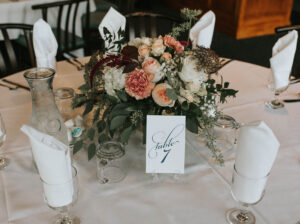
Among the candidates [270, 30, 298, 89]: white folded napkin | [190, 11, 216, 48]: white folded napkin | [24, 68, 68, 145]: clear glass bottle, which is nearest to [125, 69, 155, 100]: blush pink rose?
[24, 68, 68, 145]: clear glass bottle

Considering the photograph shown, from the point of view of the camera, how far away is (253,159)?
2.63 feet

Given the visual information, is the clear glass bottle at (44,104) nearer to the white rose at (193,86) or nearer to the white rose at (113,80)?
the white rose at (113,80)

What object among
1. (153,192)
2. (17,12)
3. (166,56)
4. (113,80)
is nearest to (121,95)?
(113,80)

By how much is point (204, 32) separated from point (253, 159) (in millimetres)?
792

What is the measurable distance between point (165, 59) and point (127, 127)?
0.24m

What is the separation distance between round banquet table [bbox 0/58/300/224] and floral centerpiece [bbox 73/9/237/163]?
0.10 meters

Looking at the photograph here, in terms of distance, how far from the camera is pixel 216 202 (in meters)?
0.96

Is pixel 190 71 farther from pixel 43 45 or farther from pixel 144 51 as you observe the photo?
pixel 43 45

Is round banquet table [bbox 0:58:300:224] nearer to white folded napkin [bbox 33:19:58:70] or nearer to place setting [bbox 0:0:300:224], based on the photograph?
place setting [bbox 0:0:300:224]

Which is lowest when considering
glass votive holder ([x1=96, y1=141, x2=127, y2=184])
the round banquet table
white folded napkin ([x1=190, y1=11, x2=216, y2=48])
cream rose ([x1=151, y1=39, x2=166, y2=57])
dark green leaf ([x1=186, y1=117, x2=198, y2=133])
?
the round banquet table

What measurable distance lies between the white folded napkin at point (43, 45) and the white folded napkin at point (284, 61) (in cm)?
91

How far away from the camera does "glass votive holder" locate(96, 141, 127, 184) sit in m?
1.01

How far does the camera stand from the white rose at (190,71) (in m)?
0.95

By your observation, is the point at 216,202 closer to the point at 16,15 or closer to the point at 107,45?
the point at 107,45
